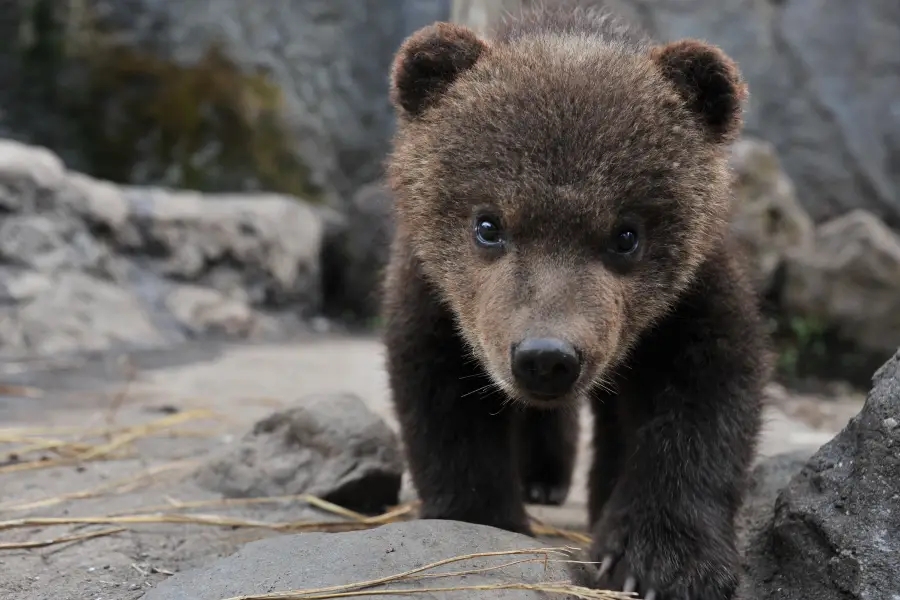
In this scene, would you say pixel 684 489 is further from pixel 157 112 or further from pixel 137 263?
pixel 157 112

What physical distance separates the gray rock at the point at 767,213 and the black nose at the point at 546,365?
9.23 metres

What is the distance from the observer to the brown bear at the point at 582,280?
3.03 m

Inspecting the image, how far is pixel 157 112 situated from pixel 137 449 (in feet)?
29.4

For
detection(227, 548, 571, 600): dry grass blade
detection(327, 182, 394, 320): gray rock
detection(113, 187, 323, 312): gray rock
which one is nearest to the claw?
detection(227, 548, 571, 600): dry grass blade

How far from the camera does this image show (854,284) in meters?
11.3

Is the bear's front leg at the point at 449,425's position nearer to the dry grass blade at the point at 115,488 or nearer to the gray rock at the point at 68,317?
the dry grass blade at the point at 115,488

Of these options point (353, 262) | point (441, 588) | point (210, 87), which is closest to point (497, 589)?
point (441, 588)

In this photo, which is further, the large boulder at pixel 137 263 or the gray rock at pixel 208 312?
the gray rock at pixel 208 312

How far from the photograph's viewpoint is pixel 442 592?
8.74 feet

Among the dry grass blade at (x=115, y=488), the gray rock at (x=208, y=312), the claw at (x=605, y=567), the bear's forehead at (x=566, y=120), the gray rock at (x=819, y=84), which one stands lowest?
the gray rock at (x=208, y=312)

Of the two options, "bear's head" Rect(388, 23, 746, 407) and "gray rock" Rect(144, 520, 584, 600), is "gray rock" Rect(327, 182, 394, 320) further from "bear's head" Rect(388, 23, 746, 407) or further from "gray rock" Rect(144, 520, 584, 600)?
"gray rock" Rect(144, 520, 584, 600)

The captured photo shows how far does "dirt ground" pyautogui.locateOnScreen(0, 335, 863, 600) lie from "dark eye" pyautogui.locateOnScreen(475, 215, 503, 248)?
1.50 m

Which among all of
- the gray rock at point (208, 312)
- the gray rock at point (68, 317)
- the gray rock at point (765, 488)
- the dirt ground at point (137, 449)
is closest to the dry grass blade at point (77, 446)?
the dirt ground at point (137, 449)

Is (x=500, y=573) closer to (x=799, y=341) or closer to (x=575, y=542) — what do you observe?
(x=575, y=542)
